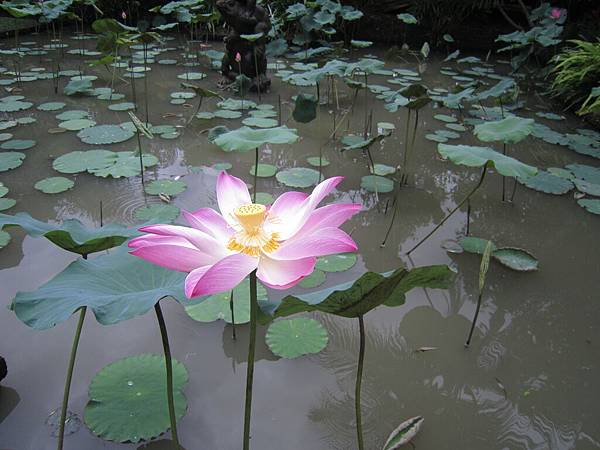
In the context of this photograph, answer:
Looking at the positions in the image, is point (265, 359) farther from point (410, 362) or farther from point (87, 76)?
point (87, 76)

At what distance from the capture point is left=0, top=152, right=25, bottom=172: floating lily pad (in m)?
2.76

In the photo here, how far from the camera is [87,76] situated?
5012mm

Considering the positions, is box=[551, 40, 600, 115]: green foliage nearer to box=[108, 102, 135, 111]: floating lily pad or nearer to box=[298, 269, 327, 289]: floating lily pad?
box=[298, 269, 327, 289]: floating lily pad

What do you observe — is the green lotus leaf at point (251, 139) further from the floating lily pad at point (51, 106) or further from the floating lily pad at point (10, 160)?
the floating lily pad at point (51, 106)

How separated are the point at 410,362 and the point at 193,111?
3.10 m

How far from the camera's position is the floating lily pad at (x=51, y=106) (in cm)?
385

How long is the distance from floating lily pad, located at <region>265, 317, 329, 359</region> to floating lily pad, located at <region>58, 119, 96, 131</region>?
2528 mm

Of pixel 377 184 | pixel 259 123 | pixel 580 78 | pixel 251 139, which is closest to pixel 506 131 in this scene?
pixel 377 184

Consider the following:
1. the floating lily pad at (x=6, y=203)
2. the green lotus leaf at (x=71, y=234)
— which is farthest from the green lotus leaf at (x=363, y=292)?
the floating lily pad at (x=6, y=203)

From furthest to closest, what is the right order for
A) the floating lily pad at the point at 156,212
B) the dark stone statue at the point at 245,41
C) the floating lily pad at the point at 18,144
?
the dark stone statue at the point at 245,41, the floating lily pad at the point at 18,144, the floating lily pad at the point at 156,212

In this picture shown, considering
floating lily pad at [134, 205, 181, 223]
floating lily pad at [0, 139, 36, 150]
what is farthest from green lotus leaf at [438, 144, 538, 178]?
floating lily pad at [0, 139, 36, 150]

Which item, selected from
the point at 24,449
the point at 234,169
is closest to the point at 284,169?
the point at 234,169

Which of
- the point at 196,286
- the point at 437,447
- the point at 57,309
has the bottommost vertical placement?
the point at 437,447

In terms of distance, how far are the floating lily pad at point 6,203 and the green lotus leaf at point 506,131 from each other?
229cm
